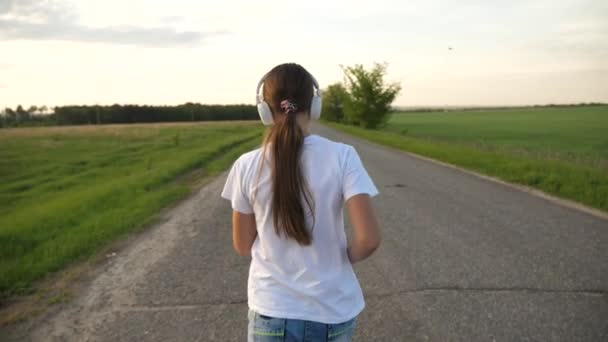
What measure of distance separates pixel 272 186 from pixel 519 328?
2882 mm

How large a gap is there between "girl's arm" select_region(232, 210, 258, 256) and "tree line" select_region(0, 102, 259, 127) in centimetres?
7443

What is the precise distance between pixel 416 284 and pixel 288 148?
3.43m

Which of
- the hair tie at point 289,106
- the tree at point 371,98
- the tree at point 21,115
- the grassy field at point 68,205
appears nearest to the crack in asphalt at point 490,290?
the hair tie at point 289,106

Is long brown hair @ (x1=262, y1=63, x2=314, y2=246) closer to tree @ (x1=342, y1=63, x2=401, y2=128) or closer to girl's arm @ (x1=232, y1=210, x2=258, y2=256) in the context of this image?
girl's arm @ (x1=232, y1=210, x2=258, y2=256)

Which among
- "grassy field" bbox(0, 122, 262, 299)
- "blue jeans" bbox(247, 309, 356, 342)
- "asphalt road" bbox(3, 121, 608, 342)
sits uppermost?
"blue jeans" bbox(247, 309, 356, 342)

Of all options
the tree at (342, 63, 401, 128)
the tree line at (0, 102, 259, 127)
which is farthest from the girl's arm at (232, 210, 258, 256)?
the tree line at (0, 102, 259, 127)

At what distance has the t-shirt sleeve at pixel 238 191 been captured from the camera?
1.69 metres

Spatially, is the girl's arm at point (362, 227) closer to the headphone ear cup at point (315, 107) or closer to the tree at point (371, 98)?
the headphone ear cup at point (315, 107)

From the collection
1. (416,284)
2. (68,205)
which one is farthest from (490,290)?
(68,205)

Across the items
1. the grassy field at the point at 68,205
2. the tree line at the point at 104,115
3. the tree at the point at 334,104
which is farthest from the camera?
the tree at the point at 334,104

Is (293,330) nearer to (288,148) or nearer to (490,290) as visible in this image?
(288,148)

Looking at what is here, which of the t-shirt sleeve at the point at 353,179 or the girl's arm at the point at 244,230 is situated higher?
the t-shirt sleeve at the point at 353,179

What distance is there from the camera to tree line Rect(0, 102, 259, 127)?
74062 mm

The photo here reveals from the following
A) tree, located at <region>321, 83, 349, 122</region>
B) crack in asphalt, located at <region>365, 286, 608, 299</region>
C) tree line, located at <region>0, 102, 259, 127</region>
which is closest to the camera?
crack in asphalt, located at <region>365, 286, 608, 299</region>
